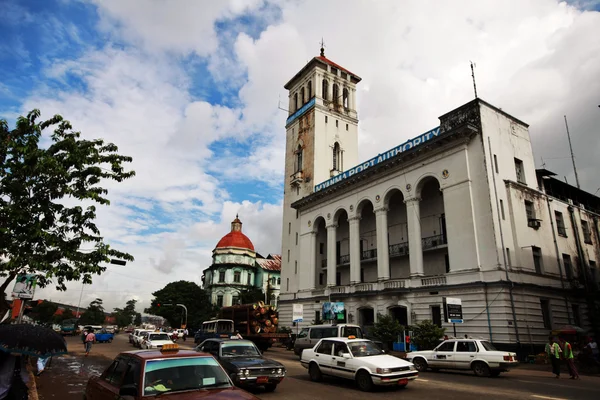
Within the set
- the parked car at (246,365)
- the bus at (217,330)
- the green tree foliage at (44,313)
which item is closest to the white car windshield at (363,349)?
the parked car at (246,365)

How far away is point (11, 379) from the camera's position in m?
6.44

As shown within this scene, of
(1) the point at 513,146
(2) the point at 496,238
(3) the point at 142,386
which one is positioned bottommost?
(3) the point at 142,386

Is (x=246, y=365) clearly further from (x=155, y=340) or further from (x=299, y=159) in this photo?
(x=299, y=159)

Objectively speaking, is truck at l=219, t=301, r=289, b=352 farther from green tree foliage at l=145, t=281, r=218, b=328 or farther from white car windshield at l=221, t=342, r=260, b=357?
green tree foliage at l=145, t=281, r=218, b=328

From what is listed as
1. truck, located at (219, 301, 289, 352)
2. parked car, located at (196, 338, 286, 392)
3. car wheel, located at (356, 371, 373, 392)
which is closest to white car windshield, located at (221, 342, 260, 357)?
parked car, located at (196, 338, 286, 392)

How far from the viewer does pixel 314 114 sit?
48.7 metres

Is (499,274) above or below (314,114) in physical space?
below

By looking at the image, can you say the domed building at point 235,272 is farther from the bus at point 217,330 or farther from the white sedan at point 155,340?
the white sedan at point 155,340

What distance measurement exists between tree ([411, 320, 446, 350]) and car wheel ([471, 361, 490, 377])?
28.2 ft

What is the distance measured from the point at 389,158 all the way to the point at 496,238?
1166 cm

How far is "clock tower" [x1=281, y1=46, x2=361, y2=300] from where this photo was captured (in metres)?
47.7

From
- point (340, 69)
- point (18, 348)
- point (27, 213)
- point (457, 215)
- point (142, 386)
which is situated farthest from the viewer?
point (340, 69)

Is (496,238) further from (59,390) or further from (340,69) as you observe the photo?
(340,69)

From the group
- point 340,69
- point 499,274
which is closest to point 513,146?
point 499,274
